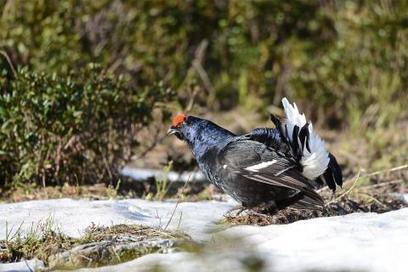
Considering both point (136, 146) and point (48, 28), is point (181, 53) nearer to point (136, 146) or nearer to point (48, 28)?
point (48, 28)

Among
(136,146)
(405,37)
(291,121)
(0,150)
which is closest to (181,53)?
(405,37)

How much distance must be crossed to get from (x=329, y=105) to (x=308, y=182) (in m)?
4.78

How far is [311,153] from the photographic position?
5129 millimetres

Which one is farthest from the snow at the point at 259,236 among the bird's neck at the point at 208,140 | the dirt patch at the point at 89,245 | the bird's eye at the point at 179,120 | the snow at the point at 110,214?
the bird's eye at the point at 179,120

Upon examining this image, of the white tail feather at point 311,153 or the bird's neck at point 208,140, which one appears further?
the bird's neck at point 208,140

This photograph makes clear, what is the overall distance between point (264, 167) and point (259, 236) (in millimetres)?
647

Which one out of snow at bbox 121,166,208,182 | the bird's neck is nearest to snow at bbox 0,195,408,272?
the bird's neck

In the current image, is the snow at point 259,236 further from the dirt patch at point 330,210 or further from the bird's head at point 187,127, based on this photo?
the bird's head at point 187,127

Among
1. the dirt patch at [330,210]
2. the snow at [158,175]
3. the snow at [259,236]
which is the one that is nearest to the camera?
the snow at [259,236]

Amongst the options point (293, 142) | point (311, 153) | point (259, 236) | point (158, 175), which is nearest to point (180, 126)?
point (293, 142)

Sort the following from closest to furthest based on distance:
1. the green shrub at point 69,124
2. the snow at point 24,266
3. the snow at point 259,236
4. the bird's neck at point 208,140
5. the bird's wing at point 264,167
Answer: the snow at point 259,236
the snow at point 24,266
the bird's wing at point 264,167
the bird's neck at point 208,140
the green shrub at point 69,124

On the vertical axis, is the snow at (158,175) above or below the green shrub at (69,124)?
below

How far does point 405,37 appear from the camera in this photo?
30.3ft

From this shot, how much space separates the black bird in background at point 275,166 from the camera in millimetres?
5043
